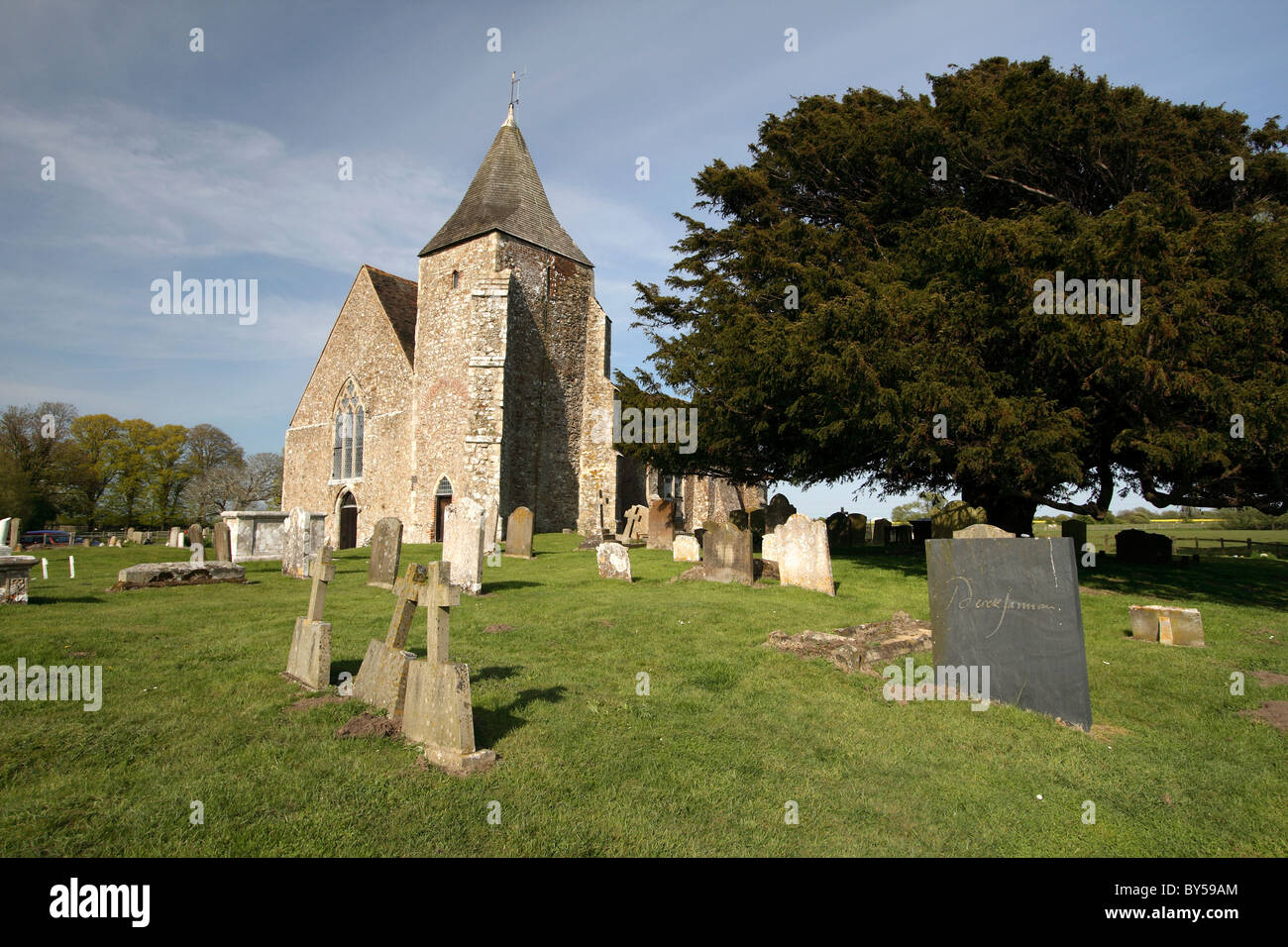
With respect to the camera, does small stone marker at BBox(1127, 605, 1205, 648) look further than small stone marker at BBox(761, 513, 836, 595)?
No

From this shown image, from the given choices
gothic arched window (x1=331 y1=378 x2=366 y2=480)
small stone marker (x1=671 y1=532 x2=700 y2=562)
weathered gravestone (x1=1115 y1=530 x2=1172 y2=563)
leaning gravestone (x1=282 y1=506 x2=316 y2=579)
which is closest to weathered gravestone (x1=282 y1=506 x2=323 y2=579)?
leaning gravestone (x1=282 y1=506 x2=316 y2=579)

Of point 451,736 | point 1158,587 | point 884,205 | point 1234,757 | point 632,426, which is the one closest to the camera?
point 451,736

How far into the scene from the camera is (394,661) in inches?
195

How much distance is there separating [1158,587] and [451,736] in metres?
13.5

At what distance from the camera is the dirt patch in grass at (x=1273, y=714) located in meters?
5.44

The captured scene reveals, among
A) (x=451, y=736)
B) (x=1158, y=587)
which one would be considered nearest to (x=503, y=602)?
(x=451, y=736)

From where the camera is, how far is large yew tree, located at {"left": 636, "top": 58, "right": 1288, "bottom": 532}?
33.7ft

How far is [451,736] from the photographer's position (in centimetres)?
419

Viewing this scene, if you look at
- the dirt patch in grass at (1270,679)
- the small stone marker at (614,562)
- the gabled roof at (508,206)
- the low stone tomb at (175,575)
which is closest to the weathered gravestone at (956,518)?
the small stone marker at (614,562)

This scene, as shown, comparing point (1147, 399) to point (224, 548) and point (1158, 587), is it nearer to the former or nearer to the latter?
point (1158, 587)

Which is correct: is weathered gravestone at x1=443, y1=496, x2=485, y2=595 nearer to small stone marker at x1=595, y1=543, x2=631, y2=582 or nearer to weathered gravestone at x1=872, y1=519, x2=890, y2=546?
small stone marker at x1=595, y1=543, x2=631, y2=582

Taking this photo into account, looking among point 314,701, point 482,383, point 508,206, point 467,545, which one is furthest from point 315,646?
point 508,206

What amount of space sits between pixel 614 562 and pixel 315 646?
7.03 meters

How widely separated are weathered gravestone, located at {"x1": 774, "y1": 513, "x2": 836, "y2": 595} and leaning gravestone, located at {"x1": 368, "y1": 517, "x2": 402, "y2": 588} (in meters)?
6.58
